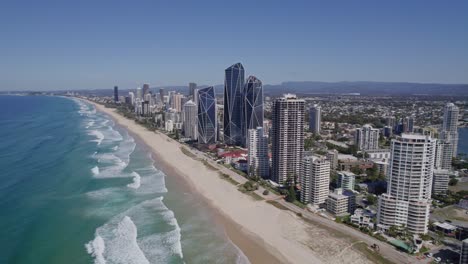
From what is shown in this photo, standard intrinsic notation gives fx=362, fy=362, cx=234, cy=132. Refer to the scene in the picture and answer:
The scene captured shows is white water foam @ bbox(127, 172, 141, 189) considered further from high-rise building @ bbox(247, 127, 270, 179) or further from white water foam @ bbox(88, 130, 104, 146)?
white water foam @ bbox(88, 130, 104, 146)

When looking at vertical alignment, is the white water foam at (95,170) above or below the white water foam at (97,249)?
above

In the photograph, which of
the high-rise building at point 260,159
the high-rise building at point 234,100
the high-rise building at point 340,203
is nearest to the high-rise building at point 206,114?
the high-rise building at point 234,100

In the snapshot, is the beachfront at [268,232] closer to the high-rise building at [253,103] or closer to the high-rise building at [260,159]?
the high-rise building at [260,159]

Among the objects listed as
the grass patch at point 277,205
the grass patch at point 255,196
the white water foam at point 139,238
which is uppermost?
the white water foam at point 139,238

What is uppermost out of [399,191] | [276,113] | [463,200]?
[276,113]

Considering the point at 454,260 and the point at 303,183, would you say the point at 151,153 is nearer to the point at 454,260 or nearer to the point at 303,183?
the point at 303,183

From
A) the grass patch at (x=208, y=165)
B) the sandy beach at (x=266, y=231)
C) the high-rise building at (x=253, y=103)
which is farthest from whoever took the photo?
the high-rise building at (x=253, y=103)

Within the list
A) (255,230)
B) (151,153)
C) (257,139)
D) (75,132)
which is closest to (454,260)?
(255,230)

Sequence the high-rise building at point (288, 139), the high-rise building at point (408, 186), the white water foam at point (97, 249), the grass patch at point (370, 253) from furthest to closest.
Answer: the high-rise building at point (288, 139), the high-rise building at point (408, 186), the grass patch at point (370, 253), the white water foam at point (97, 249)
